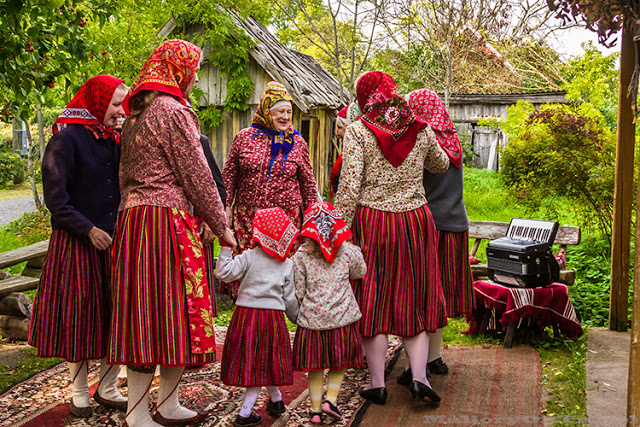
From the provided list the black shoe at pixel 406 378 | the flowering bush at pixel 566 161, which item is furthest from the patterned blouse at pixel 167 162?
the flowering bush at pixel 566 161

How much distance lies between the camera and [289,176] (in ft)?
15.6

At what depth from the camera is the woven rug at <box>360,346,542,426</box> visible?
390cm

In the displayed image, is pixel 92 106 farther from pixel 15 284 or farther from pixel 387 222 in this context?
pixel 15 284

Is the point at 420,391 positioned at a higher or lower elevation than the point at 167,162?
lower

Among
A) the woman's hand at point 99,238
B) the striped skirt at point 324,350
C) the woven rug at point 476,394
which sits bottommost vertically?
the woven rug at point 476,394

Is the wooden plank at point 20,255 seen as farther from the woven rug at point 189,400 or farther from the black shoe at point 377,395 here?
the black shoe at point 377,395

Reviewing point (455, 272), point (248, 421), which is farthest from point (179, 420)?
point (455, 272)

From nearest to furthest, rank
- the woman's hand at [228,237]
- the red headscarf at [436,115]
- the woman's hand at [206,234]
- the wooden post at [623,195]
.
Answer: the woman's hand at [228,237], the woman's hand at [206,234], the red headscarf at [436,115], the wooden post at [623,195]

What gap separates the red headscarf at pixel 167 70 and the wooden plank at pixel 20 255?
3.44 m

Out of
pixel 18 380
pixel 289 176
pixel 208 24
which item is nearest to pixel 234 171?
pixel 289 176

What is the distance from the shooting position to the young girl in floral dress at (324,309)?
3.81 metres

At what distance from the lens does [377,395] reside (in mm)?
4082

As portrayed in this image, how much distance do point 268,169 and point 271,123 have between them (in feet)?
1.16

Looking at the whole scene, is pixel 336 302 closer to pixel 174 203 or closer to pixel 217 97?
pixel 174 203
